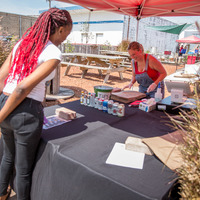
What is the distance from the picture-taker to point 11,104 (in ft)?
3.78

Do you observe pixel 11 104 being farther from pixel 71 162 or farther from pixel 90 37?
pixel 90 37

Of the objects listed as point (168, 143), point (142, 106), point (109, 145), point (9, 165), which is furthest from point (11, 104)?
point (142, 106)

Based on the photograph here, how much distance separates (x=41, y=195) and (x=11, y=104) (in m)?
0.63

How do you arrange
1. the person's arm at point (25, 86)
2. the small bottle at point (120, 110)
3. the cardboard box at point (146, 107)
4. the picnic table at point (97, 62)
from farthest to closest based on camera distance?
1. the picnic table at point (97, 62)
2. the cardboard box at point (146, 107)
3. the small bottle at point (120, 110)
4. the person's arm at point (25, 86)

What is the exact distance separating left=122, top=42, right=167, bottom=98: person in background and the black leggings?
1707 millimetres

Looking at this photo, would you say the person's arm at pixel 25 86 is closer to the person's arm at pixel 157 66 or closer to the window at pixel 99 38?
the person's arm at pixel 157 66

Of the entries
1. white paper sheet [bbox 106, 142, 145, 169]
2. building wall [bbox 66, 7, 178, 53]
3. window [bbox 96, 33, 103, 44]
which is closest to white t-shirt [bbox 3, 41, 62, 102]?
white paper sheet [bbox 106, 142, 145, 169]

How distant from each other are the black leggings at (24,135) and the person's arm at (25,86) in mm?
48

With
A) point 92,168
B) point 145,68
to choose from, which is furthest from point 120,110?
point 145,68

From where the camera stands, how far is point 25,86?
1135 millimetres

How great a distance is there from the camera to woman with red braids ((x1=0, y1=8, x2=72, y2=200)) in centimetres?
116

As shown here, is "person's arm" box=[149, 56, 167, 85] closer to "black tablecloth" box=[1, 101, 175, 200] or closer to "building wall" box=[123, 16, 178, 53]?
"black tablecloth" box=[1, 101, 175, 200]

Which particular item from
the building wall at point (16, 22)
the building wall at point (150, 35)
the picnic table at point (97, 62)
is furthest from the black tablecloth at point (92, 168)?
the building wall at point (150, 35)

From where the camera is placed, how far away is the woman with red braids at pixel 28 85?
1.16 metres
